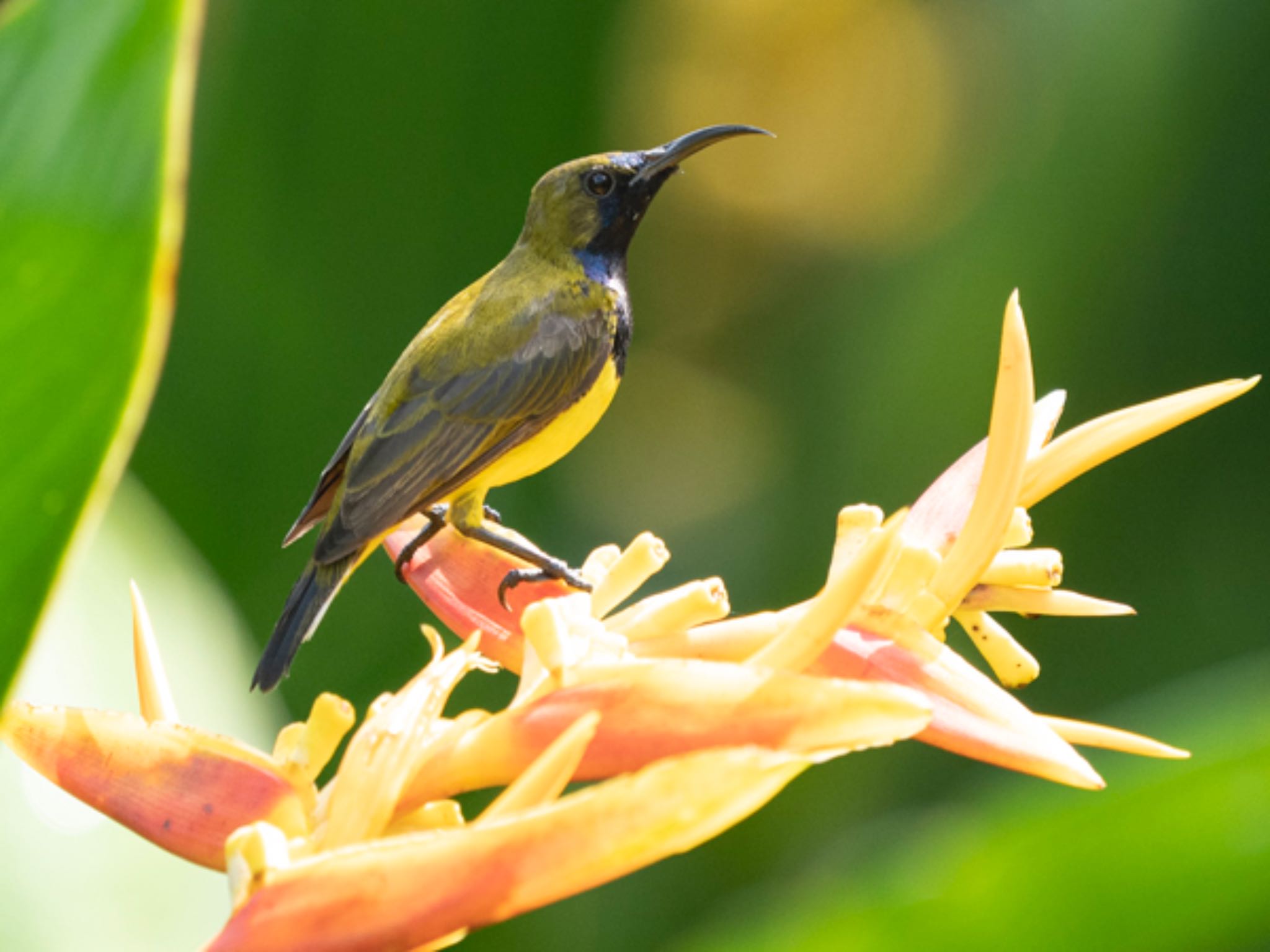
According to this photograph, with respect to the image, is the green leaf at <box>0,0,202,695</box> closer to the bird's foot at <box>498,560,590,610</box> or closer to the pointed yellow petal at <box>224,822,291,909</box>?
the pointed yellow petal at <box>224,822,291,909</box>

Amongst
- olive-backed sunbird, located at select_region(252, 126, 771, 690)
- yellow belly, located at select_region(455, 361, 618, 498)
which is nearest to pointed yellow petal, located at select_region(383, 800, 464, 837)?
olive-backed sunbird, located at select_region(252, 126, 771, 690)

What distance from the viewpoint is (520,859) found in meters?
0.34

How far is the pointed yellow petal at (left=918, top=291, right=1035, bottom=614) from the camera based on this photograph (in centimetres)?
46

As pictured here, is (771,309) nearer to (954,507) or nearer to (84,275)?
(954,507)

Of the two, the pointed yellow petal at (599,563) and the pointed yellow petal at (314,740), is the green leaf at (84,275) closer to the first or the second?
the pointed yellow petal at (314,740)

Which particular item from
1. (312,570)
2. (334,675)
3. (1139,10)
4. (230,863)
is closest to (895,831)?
(334,675)

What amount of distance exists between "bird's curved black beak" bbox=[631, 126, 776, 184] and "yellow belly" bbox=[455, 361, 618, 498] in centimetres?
14

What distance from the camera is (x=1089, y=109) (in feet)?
5.01

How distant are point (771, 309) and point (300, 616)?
1046mm

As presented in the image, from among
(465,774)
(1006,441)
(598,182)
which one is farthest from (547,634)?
(598,182)

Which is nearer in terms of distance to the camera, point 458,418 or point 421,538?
point 421,538

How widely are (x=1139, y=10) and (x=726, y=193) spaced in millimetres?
577

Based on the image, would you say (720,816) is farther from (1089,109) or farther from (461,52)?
(1089,109)

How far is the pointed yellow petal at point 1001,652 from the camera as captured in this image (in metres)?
0.55
